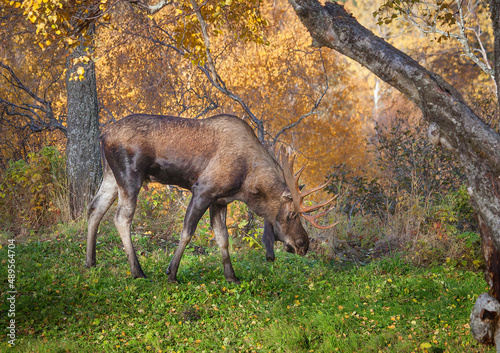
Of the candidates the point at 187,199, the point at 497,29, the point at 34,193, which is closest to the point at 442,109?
the point at 497,29

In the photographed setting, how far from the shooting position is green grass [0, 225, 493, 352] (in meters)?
4.75

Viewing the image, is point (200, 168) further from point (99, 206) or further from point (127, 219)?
point (99, 206)

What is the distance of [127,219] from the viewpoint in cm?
633

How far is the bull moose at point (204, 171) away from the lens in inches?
244

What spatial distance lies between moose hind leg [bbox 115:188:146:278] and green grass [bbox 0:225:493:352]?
0.56 ft

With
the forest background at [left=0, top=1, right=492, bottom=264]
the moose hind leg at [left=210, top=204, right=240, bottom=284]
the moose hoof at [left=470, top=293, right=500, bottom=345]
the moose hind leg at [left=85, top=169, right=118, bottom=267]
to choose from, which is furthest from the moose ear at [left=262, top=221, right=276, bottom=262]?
the moose hoof at [left=470, top=293, right=500, bottom=345]

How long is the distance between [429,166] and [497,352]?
659cm

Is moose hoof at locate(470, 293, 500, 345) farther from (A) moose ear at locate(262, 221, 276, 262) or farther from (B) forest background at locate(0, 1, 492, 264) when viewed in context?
(B) forest background at locate(0, 1, 492, 264)

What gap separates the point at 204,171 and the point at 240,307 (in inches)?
70.1

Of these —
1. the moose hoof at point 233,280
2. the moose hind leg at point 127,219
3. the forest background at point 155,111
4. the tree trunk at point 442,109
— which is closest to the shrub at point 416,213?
the forest background at point 155,111

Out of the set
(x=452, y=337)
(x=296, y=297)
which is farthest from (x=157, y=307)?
(x=452, y=337)

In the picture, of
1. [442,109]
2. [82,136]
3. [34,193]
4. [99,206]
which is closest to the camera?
[442,109]

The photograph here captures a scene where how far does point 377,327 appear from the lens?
511cm

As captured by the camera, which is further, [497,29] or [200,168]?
[200,168]
